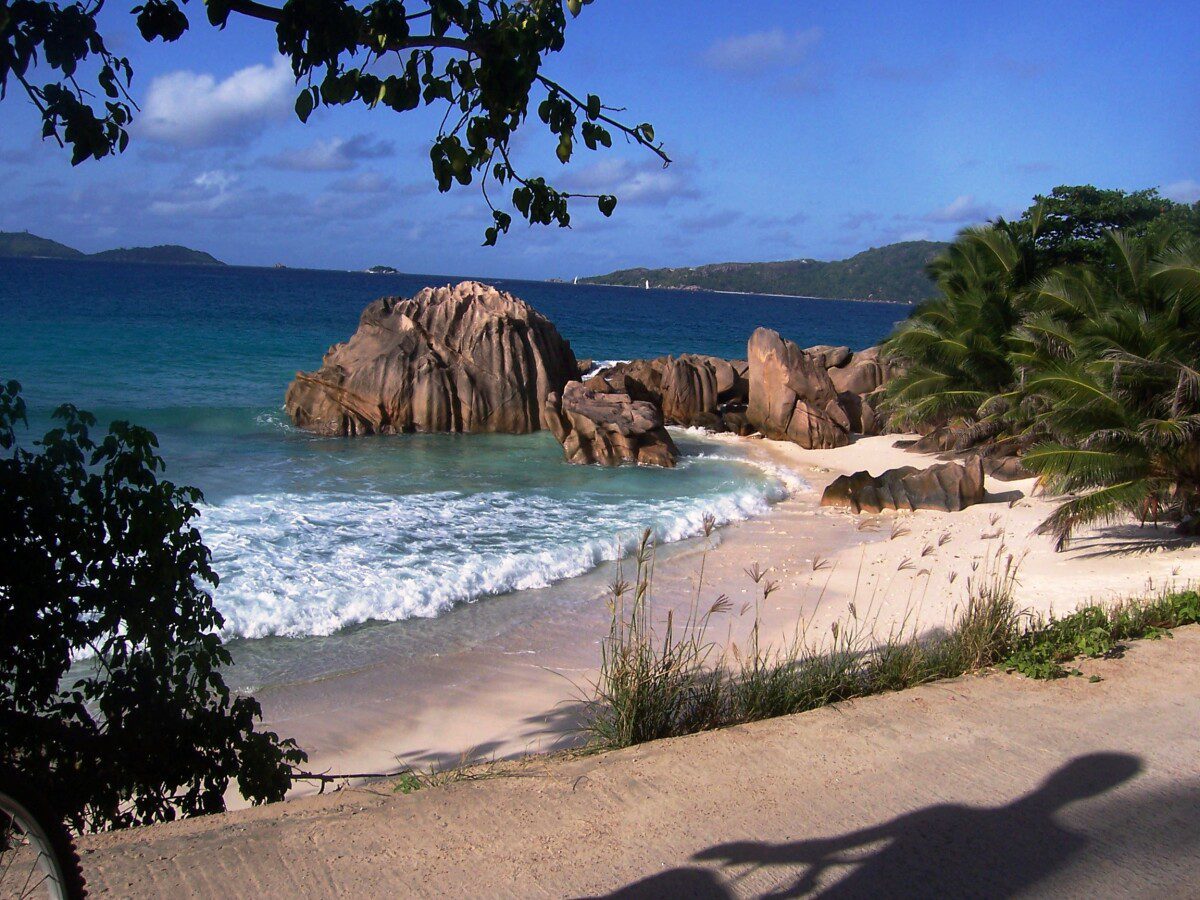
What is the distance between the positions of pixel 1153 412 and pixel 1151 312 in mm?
1710

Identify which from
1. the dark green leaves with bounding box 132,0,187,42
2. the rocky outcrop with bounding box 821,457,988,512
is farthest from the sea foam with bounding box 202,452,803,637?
the dark green leaves with bounding box 132,0,187,42

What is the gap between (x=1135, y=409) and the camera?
10.9 m

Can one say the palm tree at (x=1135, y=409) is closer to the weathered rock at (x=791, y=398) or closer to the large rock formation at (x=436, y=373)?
the weathered rock at (x=791, y=398)

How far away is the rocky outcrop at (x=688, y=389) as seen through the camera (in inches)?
1021

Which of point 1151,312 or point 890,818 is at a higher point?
point 1151,312

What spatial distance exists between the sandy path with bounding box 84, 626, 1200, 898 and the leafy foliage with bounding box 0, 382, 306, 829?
432mm

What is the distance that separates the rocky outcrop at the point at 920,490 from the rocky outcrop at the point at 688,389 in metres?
8.98

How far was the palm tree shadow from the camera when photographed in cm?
367

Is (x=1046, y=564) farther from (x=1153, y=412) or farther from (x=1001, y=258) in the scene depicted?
(x=1001, y=258)

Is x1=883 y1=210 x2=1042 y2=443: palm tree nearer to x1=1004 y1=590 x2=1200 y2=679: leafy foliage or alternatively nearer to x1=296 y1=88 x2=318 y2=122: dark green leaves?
x1=1004 y1=590 x2=1200 y2=679: leafy foliage

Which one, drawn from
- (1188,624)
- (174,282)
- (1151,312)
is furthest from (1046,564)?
(174,282)

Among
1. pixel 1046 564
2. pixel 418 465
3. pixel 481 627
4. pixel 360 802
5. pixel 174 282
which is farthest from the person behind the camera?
pixel 174 282

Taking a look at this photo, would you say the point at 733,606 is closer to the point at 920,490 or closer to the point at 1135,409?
the point at 1135,409

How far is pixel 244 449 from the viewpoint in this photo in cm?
2086
